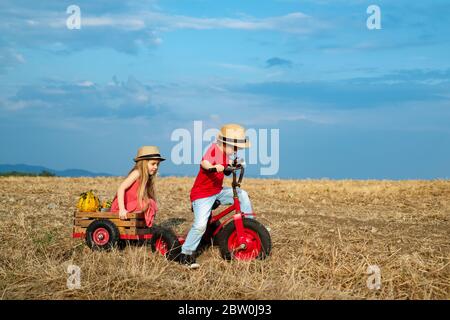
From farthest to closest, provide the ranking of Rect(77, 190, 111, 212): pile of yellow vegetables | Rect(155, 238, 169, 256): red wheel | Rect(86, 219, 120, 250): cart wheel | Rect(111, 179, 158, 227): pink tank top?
1. Rect(77, 190, 111, 212): pile of yellow vegetables
2. Rect(111, 179, 158, 227): pink tank top
3. Rect(86, 219, 120, 250): cart wheel
4. Rect(155, 238, 169, 256): red wheel

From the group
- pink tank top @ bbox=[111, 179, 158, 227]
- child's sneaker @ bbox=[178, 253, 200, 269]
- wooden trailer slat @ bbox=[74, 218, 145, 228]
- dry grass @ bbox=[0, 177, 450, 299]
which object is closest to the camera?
dry grass @ bbox=[0, 177, 450, 299]

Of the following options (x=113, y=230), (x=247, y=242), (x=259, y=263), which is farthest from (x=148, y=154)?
(x=259, y=263)

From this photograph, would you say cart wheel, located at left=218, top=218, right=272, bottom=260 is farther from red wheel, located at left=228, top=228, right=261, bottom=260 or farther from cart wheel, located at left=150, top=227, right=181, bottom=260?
cart wheel, located at left=150, top=227, right=181, bottom=260

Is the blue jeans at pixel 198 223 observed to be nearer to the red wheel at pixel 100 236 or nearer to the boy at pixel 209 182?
the boy at pixel 209 182

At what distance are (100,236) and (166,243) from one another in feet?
3.20

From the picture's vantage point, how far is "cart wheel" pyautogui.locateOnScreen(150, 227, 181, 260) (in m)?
7.31

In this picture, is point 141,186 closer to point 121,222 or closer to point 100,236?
point 121,222

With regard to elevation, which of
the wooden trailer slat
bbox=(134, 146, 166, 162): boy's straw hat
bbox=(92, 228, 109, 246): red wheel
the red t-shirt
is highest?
bbox=(134, 146, 166, 162): boy's straw hat

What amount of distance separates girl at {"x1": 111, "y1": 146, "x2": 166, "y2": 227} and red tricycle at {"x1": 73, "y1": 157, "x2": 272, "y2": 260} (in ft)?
0.42

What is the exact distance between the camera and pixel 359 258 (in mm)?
7414

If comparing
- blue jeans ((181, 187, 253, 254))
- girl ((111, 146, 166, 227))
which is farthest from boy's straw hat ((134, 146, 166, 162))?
blue jeans ((181, 187, 253, 254))

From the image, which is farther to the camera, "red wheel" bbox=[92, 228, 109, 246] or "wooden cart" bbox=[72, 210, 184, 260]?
"red wheel" bbox=[92, 228, 109, 246]

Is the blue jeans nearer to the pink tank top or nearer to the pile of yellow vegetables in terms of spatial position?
the pink tank top

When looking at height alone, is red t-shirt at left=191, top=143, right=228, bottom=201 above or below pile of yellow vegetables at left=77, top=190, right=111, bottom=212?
above
